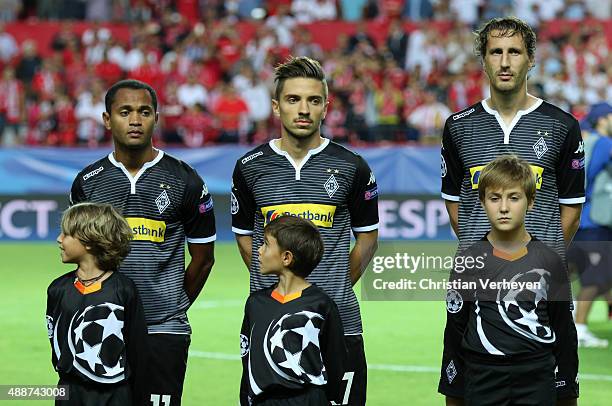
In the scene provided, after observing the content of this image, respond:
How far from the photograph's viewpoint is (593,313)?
1263 centimetres

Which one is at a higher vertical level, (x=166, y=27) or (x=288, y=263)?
(x=166, y=27)

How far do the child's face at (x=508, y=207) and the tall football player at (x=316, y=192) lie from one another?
2.70 ft

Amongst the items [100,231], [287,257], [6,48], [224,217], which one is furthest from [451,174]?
[6,48]

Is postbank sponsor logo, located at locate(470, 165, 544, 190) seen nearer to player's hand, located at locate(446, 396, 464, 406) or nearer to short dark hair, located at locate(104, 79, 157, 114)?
player's hand, located at locate(446, 396, 464, 406)

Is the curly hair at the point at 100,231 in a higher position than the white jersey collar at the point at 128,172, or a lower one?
lower

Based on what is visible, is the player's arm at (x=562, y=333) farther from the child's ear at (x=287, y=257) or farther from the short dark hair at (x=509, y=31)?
the child's ear at (x=287, y=257)

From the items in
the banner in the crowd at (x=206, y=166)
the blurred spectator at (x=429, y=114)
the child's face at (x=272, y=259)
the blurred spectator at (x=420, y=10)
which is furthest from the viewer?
the blurred spectator at (x=420, y=10)

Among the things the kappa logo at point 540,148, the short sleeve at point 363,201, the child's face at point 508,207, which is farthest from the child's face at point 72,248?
the kappa logo at point 540,148

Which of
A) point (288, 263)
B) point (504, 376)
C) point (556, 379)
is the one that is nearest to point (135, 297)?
point (288, 263)

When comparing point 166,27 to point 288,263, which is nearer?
point 288,263

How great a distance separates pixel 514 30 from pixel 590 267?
5.00 m

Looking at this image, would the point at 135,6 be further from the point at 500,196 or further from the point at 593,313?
the point at 500,196

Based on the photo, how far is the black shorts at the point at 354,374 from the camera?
623cm

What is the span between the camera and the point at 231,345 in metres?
10.9
